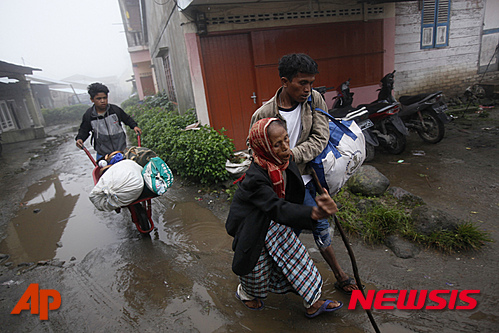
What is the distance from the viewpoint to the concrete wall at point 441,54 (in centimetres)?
816

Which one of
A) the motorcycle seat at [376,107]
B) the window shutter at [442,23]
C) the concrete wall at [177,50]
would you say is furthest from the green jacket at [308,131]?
the window shutter at [442,23]

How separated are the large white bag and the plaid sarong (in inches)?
68.9

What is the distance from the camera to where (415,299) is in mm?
2363

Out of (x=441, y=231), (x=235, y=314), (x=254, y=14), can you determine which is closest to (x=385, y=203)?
(x=441, y=231)

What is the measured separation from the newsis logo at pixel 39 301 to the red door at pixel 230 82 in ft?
13.7

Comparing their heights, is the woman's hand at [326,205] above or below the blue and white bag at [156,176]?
above

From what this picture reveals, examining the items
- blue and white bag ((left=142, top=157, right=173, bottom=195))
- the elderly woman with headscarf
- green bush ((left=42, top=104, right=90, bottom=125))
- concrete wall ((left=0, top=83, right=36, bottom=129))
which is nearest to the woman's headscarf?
the elderly woman with headscarf

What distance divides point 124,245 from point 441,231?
3.64 m

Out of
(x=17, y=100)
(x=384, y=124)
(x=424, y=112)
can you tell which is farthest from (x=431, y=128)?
(x=17, y=100)

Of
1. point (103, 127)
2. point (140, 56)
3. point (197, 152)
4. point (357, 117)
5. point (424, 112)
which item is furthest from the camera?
point (140, 56)

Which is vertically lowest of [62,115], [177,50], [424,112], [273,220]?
[62,115]

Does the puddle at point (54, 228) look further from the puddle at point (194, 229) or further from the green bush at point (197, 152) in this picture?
the green bush at point (197, 152)

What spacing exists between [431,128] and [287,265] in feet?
17.5

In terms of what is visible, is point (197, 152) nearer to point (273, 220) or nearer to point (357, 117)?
point (357, 117)
